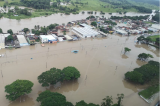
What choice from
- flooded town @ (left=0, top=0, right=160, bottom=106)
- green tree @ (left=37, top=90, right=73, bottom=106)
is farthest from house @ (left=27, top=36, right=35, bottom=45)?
green tree @ (left=37, top=90, right=73, bottom=106)

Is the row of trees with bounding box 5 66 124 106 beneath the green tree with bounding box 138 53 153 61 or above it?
beneath

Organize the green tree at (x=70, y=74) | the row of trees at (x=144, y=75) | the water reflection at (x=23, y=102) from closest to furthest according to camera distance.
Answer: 1. the water reflection at (x=23, y=102)
2. the green tree at (x=70, y=74)
3. the row of trees at (x=144, y=75)

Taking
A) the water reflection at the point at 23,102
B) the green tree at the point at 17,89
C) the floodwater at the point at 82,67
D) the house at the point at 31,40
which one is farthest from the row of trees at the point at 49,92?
the house at the point at 31,40

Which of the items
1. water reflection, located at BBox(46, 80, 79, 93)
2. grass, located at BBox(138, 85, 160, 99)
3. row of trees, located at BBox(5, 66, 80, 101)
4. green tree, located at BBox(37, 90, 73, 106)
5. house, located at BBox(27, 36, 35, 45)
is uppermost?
house, located at BBox(27, 36, 35, 45)

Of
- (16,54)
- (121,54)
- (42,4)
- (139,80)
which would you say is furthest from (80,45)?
(42,4)

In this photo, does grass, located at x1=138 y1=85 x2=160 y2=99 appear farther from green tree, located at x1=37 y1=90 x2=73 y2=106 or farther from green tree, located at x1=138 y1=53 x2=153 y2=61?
green tree, located at x1=37 y1=90 x2=73 y2=106

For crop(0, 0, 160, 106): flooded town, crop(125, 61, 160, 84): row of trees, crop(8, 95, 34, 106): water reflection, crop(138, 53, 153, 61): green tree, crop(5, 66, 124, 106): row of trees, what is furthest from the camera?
crop(138, 53, 153, 61): green tree

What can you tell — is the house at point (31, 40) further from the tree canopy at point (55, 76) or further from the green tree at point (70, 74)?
the green tree at point (70, 74)

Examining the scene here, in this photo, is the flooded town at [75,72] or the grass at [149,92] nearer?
the flooded town at [75,72]

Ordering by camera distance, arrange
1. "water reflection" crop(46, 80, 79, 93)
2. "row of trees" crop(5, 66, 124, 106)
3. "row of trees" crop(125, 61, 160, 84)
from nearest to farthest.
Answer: "row of trees" crop(5, 66, 124, 106) → "water reflection" crop(46, 80, 79, 93) → "row of trees" crop(125, 61, 160, 84)
